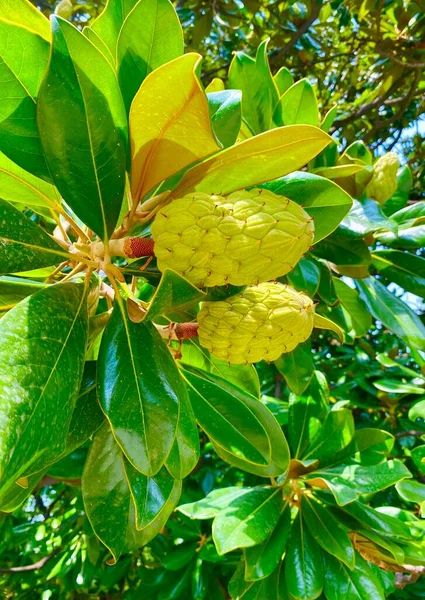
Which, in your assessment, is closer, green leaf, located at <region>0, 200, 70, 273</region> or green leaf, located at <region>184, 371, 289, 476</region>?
green leaf, located at <region>0, 200, 70, 273</region>

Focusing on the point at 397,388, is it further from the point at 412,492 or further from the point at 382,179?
the point at 382,179

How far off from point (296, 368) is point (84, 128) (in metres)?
1.32

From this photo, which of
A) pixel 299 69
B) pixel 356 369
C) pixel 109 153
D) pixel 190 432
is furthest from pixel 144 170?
pixel 299 69

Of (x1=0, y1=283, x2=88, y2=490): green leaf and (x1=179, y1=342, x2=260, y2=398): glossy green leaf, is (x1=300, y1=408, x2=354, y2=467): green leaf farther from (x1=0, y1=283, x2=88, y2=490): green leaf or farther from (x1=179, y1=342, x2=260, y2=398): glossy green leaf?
(x1=0, y1=283, x2=88, y2=490): green leaf

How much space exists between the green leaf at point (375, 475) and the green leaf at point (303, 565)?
1.04ft

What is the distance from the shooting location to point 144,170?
47.3 inches

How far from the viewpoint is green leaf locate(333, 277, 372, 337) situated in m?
2.33

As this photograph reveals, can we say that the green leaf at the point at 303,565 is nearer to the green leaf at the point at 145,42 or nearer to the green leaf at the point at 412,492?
the green leaf at the point at 412,492

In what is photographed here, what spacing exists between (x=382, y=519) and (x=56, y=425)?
1712 mm

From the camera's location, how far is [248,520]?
208cm

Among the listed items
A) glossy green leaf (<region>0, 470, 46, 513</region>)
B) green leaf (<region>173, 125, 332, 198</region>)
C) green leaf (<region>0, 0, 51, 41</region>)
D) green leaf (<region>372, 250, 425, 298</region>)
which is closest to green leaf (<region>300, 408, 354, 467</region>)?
green leaf (<region>372, 250, 425, 298</region>)

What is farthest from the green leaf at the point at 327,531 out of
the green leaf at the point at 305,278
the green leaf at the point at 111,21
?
the green leaf at the point at 111,21

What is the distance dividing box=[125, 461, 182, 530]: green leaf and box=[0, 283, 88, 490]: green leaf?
0.28m

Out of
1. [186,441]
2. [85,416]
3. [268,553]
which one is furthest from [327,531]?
[85,416]
